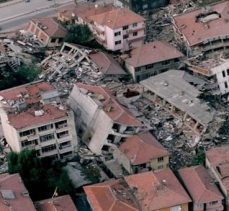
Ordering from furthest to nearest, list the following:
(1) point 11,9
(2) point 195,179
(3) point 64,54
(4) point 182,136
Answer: (1) point 11,9, (3) point 64,54, (4) point 182,136, (2) point 195,179

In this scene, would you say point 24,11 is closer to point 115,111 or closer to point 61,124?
point 115,111

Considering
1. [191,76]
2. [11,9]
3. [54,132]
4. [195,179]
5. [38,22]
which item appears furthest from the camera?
[11,9]

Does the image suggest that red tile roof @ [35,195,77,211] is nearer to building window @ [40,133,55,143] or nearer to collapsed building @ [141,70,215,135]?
building window @ [40,133,55,143]

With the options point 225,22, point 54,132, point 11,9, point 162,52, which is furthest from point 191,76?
point 11,9

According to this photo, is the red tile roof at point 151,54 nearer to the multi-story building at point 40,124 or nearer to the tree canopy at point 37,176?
the multi-story building at point 40,124

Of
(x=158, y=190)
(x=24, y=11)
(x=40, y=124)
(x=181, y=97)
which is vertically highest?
(x=40, y=124)

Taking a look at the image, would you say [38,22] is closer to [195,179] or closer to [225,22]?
[225,22]

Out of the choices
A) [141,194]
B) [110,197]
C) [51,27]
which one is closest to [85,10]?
[51,27]
